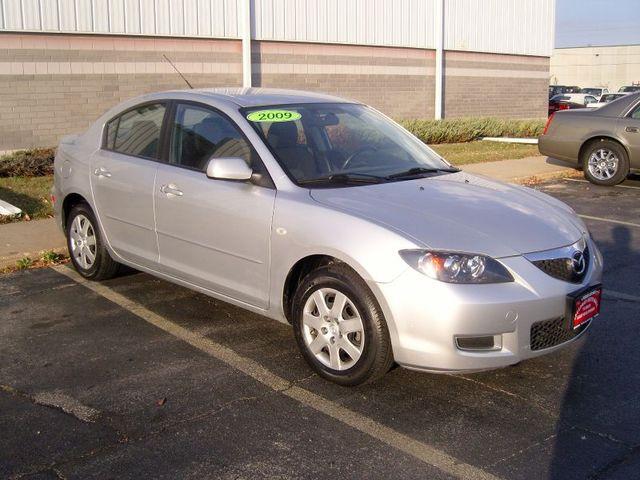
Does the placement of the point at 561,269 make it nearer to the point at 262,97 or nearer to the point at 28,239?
the point at 262,97

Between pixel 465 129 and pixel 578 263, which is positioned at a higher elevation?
pixel 578 263

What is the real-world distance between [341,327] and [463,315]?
0.75 m

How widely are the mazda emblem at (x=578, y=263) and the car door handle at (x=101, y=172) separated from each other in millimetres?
3591

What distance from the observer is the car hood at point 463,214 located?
13.9 feet

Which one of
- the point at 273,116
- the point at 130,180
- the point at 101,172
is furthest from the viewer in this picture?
the point at 101,172

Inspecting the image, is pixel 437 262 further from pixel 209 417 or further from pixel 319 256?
pixel 209 417

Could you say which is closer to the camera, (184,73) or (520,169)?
(520,169)

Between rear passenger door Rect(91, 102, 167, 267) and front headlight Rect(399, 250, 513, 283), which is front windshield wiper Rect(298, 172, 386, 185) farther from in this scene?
rear passenger door Rect(91, 102, 167, 267)

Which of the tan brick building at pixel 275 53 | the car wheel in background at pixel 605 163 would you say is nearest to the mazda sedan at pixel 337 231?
the car wheel in background at pixel 605 163

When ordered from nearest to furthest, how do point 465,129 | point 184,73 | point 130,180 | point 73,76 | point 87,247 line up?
point 130,180 < point 87,247 < point 73,76 < point 184,73 < point 465,129

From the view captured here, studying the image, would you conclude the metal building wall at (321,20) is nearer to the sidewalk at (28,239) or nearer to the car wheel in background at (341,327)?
the sidewalk at (28,239)

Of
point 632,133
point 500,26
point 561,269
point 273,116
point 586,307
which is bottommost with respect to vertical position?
point 586,307

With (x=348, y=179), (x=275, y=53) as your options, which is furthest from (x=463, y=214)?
(x=275, y=53)

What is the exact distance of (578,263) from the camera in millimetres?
4477
